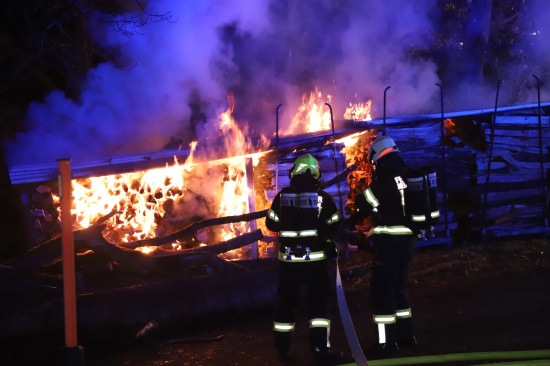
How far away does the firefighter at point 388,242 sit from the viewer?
209 inches

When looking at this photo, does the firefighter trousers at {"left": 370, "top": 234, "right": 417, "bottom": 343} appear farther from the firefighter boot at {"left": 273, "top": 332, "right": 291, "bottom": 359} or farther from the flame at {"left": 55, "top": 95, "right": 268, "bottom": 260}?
the flame at {"left": 55, "top": 95, "right": 268, "bottom": 260}

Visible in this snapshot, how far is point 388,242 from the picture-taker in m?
5.38

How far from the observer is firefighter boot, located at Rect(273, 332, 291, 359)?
17.7 feet

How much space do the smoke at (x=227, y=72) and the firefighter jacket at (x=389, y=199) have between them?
4021 millimetres

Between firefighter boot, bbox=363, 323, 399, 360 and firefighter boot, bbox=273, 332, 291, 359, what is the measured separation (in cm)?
76


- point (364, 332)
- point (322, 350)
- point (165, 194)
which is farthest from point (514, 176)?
point (322, 350)

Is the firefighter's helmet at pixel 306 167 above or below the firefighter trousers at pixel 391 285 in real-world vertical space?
above

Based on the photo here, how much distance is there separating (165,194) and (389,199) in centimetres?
470

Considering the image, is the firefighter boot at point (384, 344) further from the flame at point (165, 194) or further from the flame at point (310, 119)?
the flame at point (310, 119)

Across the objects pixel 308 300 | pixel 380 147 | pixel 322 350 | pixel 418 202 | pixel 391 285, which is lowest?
pixel 322 350

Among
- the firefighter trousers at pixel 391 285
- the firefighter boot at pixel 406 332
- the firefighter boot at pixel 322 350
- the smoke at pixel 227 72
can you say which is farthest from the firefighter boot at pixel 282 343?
the smoke at pixel 227 72

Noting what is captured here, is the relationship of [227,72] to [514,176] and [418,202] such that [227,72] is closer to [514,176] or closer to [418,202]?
[514,176]

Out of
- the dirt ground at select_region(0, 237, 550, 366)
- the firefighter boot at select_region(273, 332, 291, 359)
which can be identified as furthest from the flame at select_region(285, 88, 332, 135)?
the firefighter boot at select_region(273, 332, 291, 359)

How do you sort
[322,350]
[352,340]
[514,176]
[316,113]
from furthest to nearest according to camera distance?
[316,113] < [514,176] < [322,350] < [352,340]
